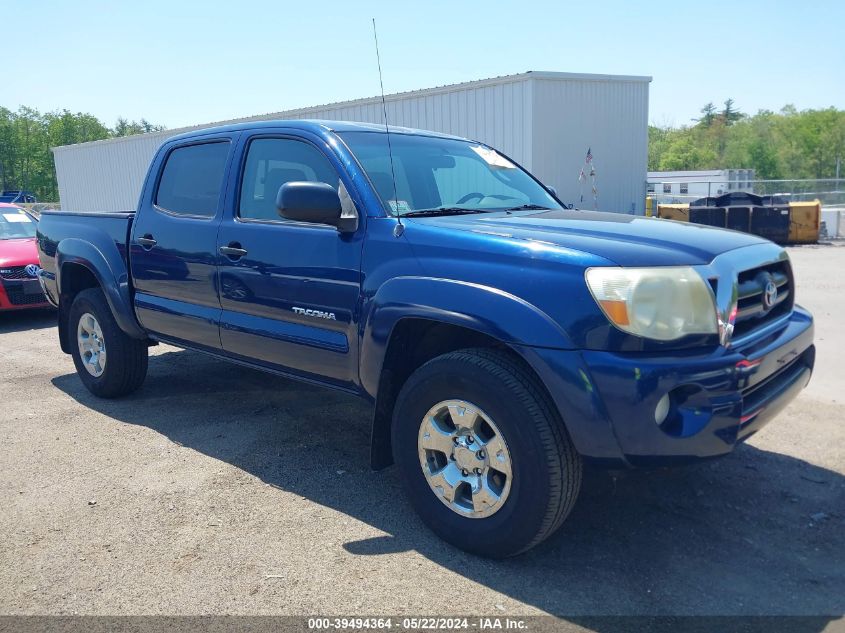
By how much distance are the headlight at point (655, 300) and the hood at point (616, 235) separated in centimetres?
6

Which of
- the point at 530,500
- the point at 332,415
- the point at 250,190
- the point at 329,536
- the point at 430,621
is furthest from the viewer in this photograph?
the point at 332,415

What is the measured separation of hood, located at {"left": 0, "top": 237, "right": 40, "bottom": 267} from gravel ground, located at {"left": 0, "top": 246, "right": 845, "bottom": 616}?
444 cm

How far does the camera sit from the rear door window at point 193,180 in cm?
454

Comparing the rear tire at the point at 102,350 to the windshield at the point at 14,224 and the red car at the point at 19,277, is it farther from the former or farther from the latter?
the windshield at the point at 14,224

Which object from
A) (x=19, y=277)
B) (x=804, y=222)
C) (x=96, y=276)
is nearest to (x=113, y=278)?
(x=96, y=276)

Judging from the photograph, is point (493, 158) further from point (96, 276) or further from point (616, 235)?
point (96, 276)

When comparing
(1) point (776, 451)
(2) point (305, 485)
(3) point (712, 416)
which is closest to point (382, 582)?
(2) point (305, 485)

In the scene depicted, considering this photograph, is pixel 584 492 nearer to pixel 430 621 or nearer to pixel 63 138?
pixel 430 621

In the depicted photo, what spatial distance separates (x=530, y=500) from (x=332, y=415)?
2.51 meters

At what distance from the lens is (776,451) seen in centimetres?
434

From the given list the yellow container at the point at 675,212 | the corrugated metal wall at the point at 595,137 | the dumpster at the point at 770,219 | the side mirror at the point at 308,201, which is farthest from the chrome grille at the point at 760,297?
the dumpster at the point at 770,219

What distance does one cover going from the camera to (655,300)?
9.11 feet

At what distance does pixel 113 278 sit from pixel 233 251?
4.91 feet

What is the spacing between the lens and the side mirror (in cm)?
344
